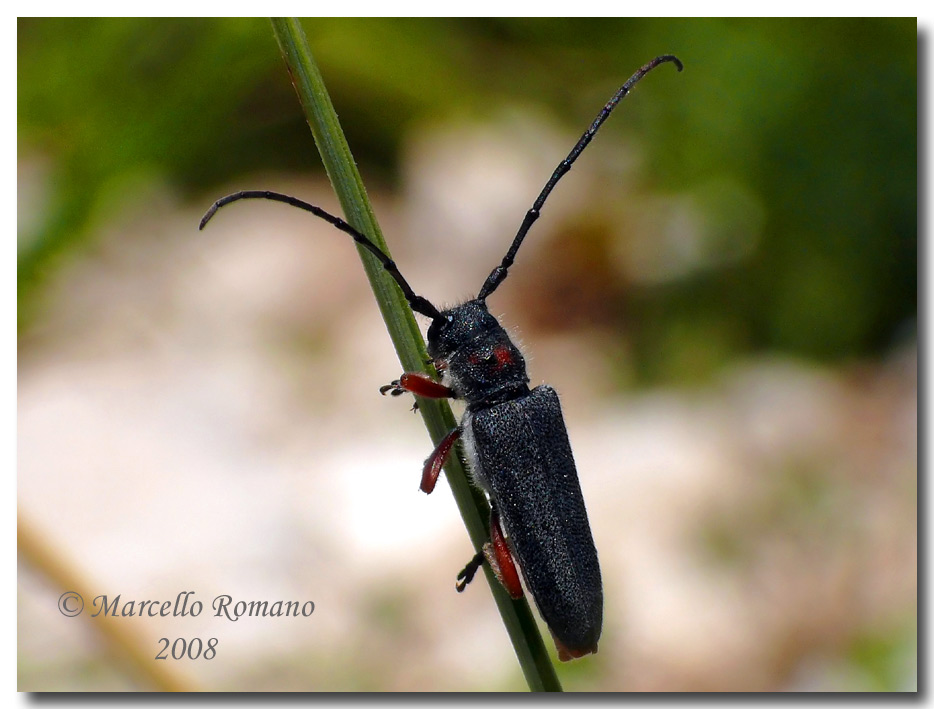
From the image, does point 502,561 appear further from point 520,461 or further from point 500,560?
point 520,461

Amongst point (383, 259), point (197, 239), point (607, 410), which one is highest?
point (197, 239)

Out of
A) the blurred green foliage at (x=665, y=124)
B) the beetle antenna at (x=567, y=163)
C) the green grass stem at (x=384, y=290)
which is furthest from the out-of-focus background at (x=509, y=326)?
the beetle antenna at (x=567, y=163)

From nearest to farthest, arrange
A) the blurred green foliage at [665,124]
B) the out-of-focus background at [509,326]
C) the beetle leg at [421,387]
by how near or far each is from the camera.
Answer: the beetle leg at [421,387] → the out-of-focus background at [509,326] → the blurred green foliage at [665,124]

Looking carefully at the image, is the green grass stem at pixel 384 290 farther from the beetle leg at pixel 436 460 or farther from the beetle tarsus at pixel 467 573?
the beetle tarsus at pixel 467 573

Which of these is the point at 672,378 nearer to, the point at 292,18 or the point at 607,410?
the point at 607,410

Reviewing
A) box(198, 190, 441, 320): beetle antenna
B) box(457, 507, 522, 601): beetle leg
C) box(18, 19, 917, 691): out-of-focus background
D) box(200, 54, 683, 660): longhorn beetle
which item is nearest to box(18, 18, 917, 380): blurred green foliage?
box(18, 19, 917, 691): out-of-focus background

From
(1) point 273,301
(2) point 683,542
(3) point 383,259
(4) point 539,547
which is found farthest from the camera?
(1) point 273,301

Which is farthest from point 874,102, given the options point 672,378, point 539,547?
point 539,547

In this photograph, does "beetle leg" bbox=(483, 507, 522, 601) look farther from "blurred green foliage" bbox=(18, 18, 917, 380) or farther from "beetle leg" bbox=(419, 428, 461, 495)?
"blurred green foliage" bbox=(18, 18, 917, 380)
